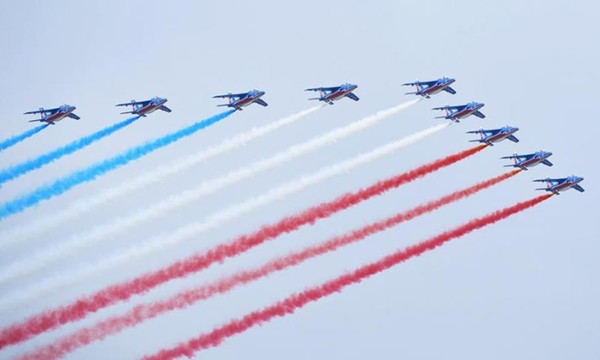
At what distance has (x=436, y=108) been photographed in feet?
306

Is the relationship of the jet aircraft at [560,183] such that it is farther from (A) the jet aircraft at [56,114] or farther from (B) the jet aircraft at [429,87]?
(A) the jet aircraft at [56,114]

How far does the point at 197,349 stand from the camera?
7856 cm

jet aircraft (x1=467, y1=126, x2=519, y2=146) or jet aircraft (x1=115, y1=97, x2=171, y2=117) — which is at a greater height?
jet aircraft (x1=115, y1=97, x2=171, y2=117)

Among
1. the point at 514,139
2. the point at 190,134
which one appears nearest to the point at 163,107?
the point at 190,134

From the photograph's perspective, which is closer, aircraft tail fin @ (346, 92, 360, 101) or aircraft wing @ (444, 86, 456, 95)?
aircraft tail fin @ (346, 92, 360, 101)

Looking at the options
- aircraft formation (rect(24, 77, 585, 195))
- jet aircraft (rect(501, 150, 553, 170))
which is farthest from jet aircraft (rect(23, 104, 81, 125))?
jet aircraft (rect(501, 150, 553, 170))

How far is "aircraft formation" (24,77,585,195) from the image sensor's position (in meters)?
90.5

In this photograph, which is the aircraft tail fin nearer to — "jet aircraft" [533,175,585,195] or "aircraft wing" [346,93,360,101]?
"aircraft wing" [346,93,360,101]

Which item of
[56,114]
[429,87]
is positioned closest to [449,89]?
[429,87]

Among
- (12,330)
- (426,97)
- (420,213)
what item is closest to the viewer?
(12,330)

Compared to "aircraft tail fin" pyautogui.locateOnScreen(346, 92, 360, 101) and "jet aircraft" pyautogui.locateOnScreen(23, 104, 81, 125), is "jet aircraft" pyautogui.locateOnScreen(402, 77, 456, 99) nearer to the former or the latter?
"aircraft tail fin" pyautogui.locateOnScreen(346, 92, 360, 101)

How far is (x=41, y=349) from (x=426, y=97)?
98.5ft

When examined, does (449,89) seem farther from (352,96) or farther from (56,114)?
(56,114)

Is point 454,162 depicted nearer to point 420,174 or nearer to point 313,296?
point 420,174
